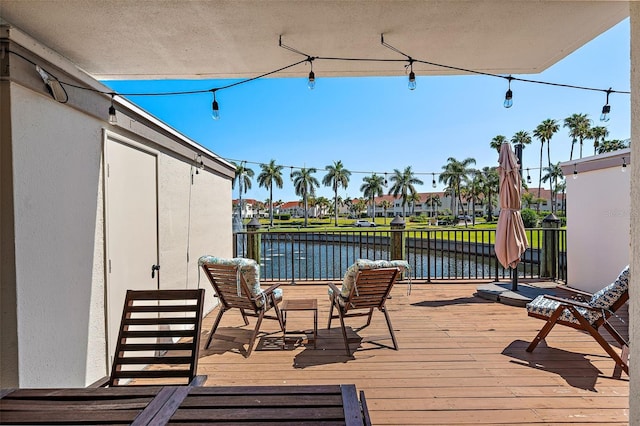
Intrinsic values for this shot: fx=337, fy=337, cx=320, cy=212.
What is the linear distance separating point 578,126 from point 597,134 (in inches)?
72.8

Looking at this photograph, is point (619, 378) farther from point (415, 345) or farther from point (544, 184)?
point (544, 184)

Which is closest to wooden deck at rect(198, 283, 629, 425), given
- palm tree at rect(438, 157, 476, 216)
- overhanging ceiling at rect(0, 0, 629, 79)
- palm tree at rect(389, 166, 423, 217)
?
overhanging ceiling at rect(0, 0, 629, 79)

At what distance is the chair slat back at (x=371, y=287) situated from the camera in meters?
3.20

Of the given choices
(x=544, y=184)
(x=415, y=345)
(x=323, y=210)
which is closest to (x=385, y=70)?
(x=415, y=345)

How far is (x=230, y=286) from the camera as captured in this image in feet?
11.0

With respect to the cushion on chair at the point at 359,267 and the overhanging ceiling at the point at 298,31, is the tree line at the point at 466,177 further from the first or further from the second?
the cushion on chair at the point at 359,267

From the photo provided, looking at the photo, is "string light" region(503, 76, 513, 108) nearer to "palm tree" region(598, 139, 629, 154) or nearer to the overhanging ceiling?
the overhanging ceiling

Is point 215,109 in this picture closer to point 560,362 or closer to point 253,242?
point 253,242

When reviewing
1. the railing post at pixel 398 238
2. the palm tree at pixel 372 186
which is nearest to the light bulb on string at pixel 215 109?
the railing post at pixel 398 238

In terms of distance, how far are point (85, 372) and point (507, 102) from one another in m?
4.25

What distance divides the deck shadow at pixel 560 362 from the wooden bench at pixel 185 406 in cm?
225

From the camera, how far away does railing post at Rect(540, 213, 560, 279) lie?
19.6 feet

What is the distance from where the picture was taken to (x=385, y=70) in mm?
3549

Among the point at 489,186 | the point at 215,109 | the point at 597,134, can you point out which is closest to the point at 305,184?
the point at 489,186
